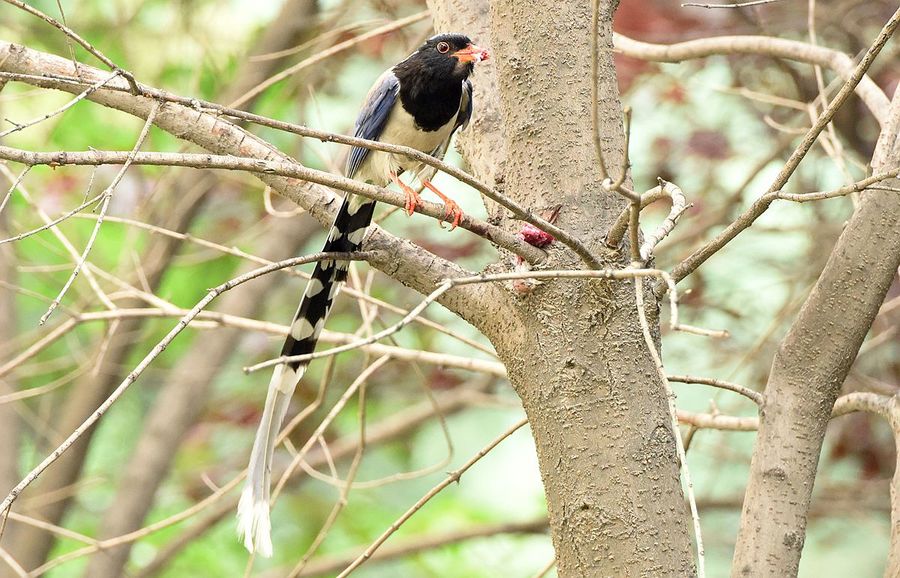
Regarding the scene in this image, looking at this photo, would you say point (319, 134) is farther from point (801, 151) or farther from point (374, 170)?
point (374, 170)

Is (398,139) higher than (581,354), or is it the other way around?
(398,139)

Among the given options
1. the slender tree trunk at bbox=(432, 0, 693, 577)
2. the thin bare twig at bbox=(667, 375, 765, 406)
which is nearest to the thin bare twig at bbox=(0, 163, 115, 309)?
the slender tree trunk at bbox=(432, 0, 693, 577)

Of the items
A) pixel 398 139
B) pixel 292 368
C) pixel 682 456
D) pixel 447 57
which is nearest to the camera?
pixel 682 456

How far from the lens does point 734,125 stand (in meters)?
5.05

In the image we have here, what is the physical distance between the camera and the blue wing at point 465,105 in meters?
2.58

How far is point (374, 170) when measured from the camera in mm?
2756

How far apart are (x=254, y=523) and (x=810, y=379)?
112cm

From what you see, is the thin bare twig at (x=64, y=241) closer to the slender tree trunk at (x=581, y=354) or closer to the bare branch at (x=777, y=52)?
the slender tree trunk at (x=581, y=354)

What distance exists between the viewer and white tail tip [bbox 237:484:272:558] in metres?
2.04

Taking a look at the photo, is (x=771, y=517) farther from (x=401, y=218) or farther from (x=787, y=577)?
(x=401, y=218)

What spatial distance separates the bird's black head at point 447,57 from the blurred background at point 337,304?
976mm

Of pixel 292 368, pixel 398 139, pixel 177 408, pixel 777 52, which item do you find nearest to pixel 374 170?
pixel 398 139

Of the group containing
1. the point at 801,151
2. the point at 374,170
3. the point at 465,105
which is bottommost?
the point at 801,151

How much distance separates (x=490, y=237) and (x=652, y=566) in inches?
23.4
